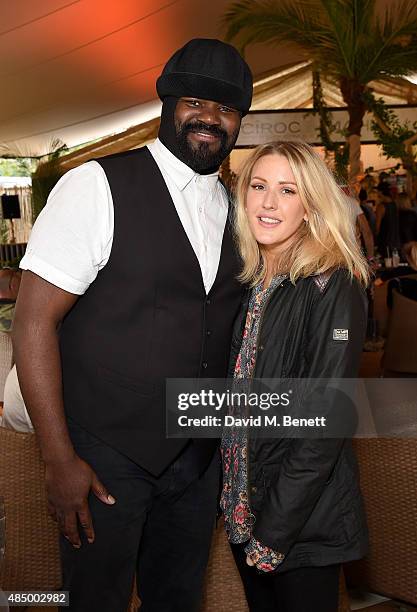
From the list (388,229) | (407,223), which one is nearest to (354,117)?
(388,229)

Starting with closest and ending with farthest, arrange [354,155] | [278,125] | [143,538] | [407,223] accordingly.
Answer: [143,538]
[354,155]
[407,223]
[278,125]

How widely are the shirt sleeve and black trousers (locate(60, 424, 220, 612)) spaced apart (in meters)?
0.37

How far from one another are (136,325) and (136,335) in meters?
0.02

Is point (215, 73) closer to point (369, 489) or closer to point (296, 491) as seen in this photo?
point (296, 491)

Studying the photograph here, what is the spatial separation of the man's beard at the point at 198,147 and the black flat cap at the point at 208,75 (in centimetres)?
7

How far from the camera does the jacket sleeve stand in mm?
1736


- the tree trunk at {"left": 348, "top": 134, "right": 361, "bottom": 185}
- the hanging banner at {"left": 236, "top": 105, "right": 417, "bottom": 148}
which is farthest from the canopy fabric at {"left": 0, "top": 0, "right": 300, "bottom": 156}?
the tree trunk at {"left": 348, "top": 134, "right": 361, "bottom": 185}

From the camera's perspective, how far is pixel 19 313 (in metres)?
1.69

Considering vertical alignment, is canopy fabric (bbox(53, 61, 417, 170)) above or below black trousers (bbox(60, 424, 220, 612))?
above

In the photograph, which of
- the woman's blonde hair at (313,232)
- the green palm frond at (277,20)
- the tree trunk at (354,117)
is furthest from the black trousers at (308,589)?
the green palm frond at (277,20)

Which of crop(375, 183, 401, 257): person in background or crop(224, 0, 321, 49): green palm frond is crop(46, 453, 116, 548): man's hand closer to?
crop(224, 0, 321, 49): green palm frond

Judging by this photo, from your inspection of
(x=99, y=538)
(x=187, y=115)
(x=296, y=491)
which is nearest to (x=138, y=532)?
(x=99, y=538)

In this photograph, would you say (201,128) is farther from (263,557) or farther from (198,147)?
(263,557)

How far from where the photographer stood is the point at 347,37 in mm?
7832
